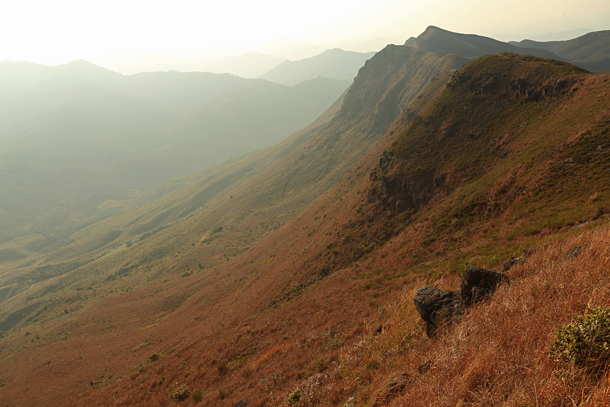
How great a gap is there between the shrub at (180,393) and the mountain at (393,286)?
0.33ft

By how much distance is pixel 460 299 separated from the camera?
7.59 meters

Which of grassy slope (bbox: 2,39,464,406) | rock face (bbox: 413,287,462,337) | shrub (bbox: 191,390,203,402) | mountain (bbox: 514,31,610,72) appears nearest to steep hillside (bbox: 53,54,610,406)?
rock face (bbox: 413,287,462,337)

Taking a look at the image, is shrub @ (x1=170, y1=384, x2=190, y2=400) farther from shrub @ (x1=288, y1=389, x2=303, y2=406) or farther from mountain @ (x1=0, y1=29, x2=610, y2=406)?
shrub @ (x1=288, y1=389, x2=303, y2=406)

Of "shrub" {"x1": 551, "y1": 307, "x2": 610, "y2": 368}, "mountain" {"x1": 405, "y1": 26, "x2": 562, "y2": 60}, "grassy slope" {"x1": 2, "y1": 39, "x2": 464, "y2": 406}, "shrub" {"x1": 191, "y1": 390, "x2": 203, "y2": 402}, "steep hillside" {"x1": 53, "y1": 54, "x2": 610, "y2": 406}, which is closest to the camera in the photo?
"shrub" {"x1": 551, "y1": 307, "x2": 610, "y2": 368}

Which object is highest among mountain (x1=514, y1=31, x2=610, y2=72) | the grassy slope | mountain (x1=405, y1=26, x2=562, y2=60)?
mountain (x1=405, y1=26, x2=562, y2=60)

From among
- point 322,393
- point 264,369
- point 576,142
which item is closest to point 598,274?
point 322,393

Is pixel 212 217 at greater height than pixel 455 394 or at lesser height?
lesser

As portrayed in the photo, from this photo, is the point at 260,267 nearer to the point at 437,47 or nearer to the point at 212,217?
the point at 212,217

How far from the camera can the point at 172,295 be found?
56.8m

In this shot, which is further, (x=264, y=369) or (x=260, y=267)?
(x=260, y=267)

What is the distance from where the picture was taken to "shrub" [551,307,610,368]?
11.1 feet

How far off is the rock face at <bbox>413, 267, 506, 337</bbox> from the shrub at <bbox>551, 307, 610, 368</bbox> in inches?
130

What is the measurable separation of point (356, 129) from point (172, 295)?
82.5 metres

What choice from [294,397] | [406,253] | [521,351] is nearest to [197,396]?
[294,397]
